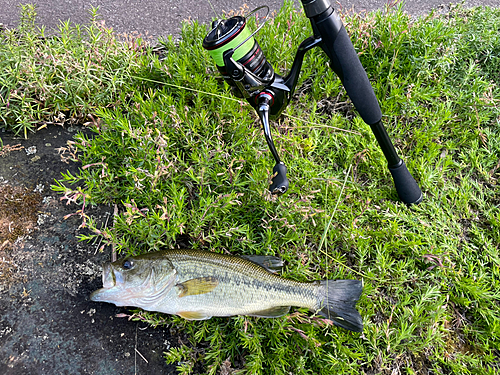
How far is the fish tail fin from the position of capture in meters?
2.54

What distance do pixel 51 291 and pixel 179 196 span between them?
121 centimetres

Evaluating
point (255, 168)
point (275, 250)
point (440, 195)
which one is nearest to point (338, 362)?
point (275, 250)

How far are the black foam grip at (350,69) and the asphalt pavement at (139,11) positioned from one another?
74.8 inches

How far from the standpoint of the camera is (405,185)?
3.04 meters

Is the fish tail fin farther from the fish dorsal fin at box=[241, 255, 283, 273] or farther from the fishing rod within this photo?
the fishing rod

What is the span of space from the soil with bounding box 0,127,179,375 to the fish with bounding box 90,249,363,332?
0.28 m

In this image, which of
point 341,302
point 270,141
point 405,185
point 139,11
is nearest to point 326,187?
point 405,185

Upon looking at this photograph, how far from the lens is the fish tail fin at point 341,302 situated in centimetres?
254

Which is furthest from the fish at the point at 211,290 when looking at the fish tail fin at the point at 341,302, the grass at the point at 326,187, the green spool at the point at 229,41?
the green spool at the point at 229,41

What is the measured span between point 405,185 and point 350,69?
1.20 metres

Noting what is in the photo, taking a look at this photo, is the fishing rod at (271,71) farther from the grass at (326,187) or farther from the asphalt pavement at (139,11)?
the asphalt pavement at (139,11)

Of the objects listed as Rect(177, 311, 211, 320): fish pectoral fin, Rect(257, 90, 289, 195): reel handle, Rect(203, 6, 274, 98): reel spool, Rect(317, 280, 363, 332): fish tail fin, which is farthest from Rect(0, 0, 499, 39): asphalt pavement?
Rect(317, 280, 363, 332): fish tail fin

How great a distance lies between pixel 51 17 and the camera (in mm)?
3914

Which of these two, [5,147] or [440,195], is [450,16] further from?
[5,147]
